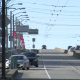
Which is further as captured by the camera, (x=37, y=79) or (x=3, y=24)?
(x=37, y=79)

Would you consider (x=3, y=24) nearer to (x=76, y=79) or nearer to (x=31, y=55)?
(x=76, y=79)

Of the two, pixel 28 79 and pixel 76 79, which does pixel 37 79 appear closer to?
pixel 28 79

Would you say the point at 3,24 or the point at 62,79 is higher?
the point at 3,24

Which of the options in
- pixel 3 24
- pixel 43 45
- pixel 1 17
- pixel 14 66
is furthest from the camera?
pixel 43 45

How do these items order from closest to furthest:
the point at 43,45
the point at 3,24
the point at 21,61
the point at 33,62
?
the point at 3,24, the point at 21,61, the point at 33,62, the point at 43,45

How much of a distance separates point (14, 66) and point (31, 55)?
9.88 meters

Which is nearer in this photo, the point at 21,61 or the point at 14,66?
the point at 14,66

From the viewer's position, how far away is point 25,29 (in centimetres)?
8256

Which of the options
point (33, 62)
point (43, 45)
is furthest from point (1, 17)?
point (43, 45)

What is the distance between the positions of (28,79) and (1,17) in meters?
4.14

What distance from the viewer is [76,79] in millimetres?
21141

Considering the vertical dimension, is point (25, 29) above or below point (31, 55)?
above

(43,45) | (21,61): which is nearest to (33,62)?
(21,61)

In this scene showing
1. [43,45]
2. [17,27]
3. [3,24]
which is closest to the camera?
[3,24]
